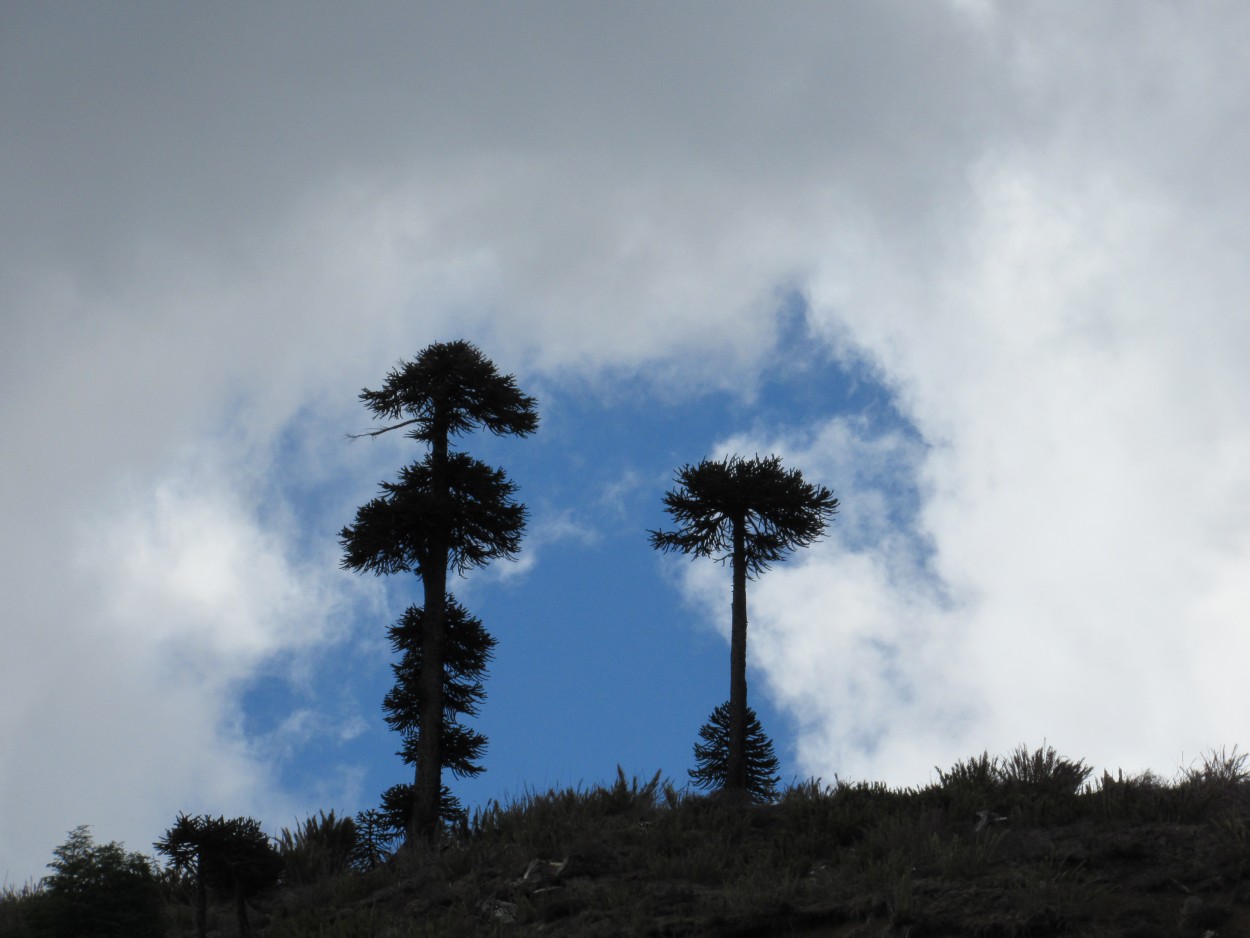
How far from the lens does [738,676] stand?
2270 cm

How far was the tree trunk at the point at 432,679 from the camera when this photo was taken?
21828 millimetres

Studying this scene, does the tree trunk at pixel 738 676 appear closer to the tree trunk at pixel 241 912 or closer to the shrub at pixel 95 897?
the tree trunk at pixel 241 912

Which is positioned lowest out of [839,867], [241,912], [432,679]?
[241,912]

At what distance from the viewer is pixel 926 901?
442 inches

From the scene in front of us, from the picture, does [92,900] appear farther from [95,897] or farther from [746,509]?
[746,509]

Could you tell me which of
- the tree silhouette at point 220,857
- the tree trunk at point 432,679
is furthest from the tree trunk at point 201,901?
the tree trunk at point 432,679

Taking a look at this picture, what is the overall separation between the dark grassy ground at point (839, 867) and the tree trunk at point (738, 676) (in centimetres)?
422

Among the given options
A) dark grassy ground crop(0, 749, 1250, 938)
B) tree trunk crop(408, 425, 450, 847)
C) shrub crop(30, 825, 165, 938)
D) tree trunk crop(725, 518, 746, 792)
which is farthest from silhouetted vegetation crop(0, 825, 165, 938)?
tree trunk crop(725, 518, 746, 792)

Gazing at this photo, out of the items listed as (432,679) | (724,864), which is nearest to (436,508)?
(432,679)

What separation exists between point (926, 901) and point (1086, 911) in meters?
1.48

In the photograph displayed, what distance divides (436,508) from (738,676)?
22.9 feet

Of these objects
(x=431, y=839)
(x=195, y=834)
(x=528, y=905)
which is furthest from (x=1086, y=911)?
(x=431, y=839)

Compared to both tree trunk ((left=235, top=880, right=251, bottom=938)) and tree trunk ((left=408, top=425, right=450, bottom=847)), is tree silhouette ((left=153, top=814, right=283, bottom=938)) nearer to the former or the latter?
tree trunk ((left=235, top=880, right=251, bottom=938))

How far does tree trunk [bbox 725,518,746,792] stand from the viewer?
2183 cm
